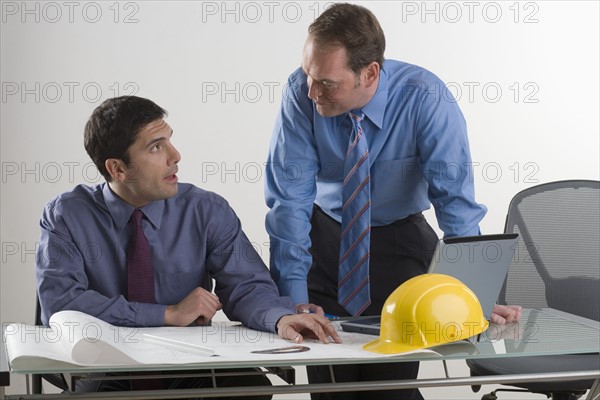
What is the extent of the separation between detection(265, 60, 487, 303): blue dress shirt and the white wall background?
1.89 meters

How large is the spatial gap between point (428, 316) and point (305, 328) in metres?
0.30

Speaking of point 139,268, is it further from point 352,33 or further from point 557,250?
point 557,250

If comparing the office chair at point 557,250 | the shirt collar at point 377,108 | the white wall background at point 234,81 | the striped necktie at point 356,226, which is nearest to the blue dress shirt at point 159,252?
the striped necktie at point 356,226

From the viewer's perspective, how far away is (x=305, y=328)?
2018 millimetres

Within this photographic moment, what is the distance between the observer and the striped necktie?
261cm

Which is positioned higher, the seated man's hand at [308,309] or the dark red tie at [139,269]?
the dark red tie at [139,269]

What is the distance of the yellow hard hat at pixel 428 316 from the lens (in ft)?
6.11

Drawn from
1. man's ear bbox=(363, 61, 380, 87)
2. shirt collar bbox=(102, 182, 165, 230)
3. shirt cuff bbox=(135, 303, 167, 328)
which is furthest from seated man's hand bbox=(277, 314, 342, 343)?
man's ear bbox=(363, 61, 380, 87)

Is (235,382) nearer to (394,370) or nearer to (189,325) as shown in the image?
(189,325)

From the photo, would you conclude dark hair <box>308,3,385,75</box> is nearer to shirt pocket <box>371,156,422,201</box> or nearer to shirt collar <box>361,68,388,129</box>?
shirt collar <box>361,68,388,129</box>

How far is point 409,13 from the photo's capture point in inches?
180

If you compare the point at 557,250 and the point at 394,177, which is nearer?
the point at 394,177

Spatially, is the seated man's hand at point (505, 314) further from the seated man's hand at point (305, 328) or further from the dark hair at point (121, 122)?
the dark hair at point (121, 122)

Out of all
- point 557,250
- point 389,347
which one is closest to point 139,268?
point 389,347
